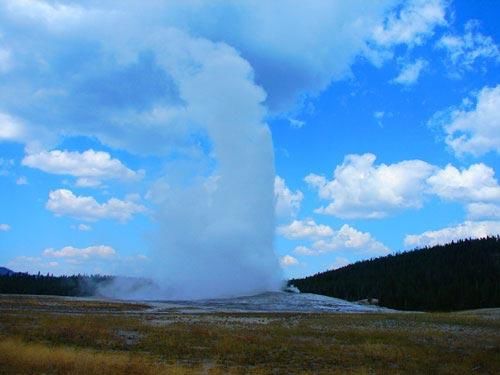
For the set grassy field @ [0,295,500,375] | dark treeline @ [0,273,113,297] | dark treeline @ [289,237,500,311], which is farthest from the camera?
dark treeline @ [0,273,113,297]

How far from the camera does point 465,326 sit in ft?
170

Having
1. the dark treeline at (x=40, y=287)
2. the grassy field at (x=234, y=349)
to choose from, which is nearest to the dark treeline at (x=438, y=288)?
the dark treeline at (x=40, y=287)

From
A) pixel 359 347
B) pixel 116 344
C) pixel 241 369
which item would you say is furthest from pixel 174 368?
pixel 359 347

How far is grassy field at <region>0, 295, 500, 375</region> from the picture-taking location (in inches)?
1016

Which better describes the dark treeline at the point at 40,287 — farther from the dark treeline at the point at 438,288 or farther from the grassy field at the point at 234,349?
the grassy field at the point at 234,349

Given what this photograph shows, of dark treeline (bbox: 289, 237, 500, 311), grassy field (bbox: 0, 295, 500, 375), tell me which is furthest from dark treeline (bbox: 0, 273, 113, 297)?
grassy field (bbox: 0, 295, 500, 375)

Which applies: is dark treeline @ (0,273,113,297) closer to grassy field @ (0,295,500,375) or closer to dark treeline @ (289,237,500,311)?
dark treeline @ (289,237,500,311)

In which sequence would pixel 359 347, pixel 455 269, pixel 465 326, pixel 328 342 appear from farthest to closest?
pixel 455 269, pixel 465 326, pixel 328 342, pixel 359 347

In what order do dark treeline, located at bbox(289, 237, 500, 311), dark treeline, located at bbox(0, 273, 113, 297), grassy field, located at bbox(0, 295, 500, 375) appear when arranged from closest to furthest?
1. grassy field, located at bbox(0, 295, 500, 375)
2. dark treeline, located at bbox(289, 237, 500, 311)
3. dark treeline, located at bbox(0, 273, 113, 297)

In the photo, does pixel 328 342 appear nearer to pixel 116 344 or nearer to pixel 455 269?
pixel 116 344

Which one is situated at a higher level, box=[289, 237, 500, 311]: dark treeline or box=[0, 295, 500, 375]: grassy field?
box=[289, 237, 500, 311]: dark treeline

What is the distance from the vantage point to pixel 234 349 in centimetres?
3206

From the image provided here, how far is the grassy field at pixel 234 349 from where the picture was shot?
25812 mm

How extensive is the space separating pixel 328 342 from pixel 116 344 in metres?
13.9
